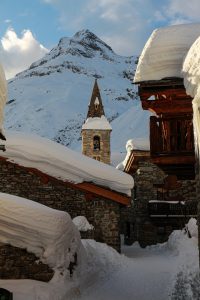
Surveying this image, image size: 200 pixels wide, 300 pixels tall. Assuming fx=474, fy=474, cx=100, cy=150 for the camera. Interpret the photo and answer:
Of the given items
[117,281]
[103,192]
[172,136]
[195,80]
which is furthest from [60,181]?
[195,80]

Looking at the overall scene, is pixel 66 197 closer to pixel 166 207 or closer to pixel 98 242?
pixel 98 242

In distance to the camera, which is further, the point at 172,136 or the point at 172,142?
the point at 172,142

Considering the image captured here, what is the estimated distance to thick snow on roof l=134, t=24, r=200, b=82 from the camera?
9.64 metres

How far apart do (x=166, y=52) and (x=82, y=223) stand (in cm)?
827

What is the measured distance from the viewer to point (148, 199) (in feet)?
94.0

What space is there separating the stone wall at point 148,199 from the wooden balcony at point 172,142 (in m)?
15.2

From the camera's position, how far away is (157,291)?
10891mm

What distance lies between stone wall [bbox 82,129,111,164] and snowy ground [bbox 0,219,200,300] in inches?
936

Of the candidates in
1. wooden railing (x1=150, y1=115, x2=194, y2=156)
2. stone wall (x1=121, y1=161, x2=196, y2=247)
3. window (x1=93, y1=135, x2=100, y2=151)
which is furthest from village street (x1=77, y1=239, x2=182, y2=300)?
window (x1=93, y1=135, x2=100, y2=151)

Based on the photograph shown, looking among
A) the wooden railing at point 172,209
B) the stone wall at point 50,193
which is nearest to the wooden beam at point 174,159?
the stone wall at point 50,193

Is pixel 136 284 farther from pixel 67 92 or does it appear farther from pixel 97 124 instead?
pixel 67 92

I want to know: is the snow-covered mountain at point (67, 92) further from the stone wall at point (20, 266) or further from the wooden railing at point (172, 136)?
the stone wall at point (20, 266)

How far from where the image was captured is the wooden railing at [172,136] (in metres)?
12.0

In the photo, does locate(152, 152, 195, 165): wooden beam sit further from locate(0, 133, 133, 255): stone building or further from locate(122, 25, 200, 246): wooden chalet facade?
locate(0, 133, 133, 255): stone building
